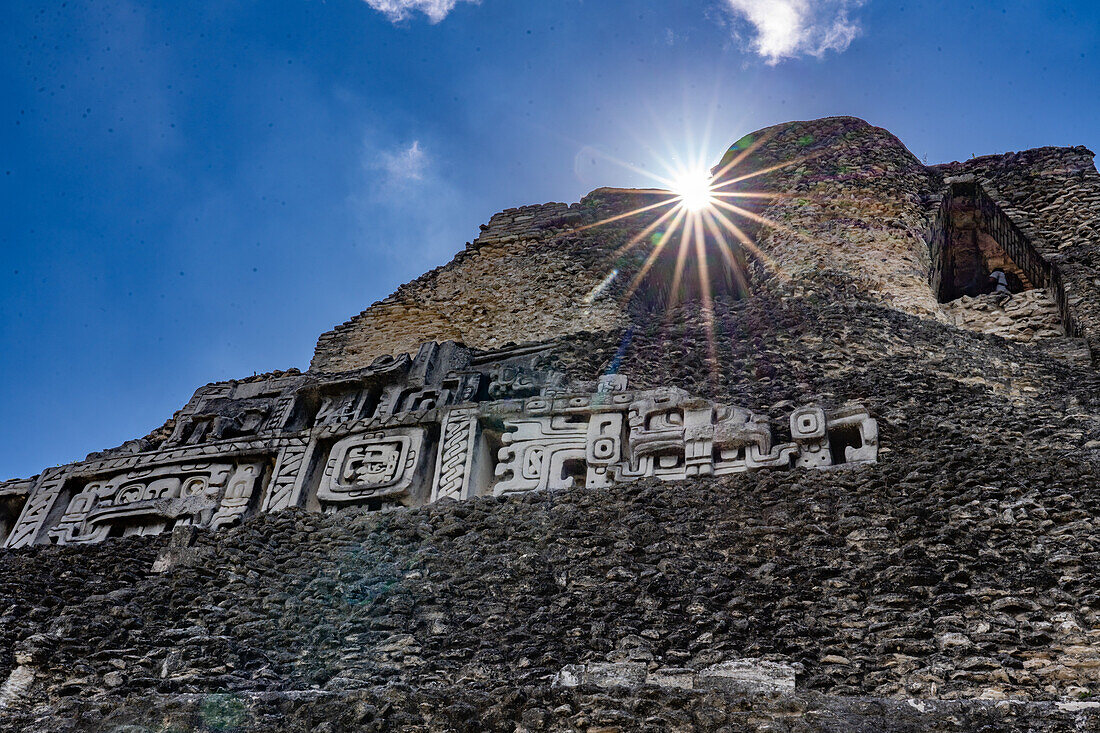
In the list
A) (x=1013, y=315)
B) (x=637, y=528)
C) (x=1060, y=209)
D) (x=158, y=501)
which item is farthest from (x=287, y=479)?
(x=1060, y=209)

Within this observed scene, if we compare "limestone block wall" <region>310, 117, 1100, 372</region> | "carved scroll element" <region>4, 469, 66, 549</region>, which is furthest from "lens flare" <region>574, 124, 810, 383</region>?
"carved scroll element" <region>4, 469, 66, 549</region>

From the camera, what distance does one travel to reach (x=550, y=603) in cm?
473

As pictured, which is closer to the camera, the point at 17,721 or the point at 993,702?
the point at 993,702

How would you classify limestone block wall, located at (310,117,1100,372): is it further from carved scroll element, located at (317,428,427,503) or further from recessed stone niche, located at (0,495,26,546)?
recessed stone niche, located at (0,495,26,546)

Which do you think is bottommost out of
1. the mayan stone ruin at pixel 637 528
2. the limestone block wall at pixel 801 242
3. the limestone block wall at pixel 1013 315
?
the mayan stone ruin at pixel 637 528

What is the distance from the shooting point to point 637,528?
5223 millimetres

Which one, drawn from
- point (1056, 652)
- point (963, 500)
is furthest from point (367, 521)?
point (1056, 652)

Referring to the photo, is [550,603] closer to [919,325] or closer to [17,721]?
[17,721]

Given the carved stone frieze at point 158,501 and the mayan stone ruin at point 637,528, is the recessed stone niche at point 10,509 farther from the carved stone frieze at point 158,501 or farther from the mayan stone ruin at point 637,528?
the carved stone frieze at point 158,501

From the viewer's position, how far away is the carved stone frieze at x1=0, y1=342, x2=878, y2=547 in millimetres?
6137

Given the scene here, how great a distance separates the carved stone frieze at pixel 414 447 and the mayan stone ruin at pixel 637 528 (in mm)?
25

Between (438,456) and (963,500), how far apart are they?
344 cm

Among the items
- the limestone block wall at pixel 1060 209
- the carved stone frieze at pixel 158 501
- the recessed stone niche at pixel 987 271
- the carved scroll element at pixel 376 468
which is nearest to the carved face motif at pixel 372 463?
the carved scroll element at pixel 376 468

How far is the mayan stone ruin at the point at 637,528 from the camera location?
13.0ft
